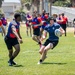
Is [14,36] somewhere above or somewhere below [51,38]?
above

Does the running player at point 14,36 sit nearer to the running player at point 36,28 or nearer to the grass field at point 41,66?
the grass field at point 41,66

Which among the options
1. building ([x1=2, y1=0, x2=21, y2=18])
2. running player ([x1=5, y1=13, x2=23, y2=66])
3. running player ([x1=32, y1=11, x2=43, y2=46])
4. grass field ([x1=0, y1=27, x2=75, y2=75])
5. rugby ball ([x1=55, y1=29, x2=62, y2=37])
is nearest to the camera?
grass field ([x1=0, y1=27, x2=75, y2=75])

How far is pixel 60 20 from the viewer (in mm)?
29844

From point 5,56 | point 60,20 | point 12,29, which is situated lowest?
point 60,20

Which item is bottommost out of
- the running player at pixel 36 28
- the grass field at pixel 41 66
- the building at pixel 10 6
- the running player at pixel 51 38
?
the building at pixel 10 6

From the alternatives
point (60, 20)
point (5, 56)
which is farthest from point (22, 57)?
point (60, 20)

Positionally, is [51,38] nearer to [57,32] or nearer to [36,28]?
[57,32]

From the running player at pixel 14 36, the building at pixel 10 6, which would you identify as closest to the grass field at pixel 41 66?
the running player at pixel 14 36


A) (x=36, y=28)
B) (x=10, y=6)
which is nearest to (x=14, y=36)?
(x=36, y=28)

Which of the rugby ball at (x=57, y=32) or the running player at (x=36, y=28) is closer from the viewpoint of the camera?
the rugby ball at (x=57, y=32)

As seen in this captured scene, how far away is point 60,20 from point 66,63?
16.2 meters

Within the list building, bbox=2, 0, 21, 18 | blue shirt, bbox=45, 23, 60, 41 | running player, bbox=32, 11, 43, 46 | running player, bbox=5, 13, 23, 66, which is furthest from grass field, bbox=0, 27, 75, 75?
building, bbox=2, 0, 21, 18

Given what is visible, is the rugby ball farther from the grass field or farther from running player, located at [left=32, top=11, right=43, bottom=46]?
running player, located at [left=32, top=11, right=43, bottom=46]

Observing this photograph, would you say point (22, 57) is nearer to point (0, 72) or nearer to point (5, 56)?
point (5, 56)
